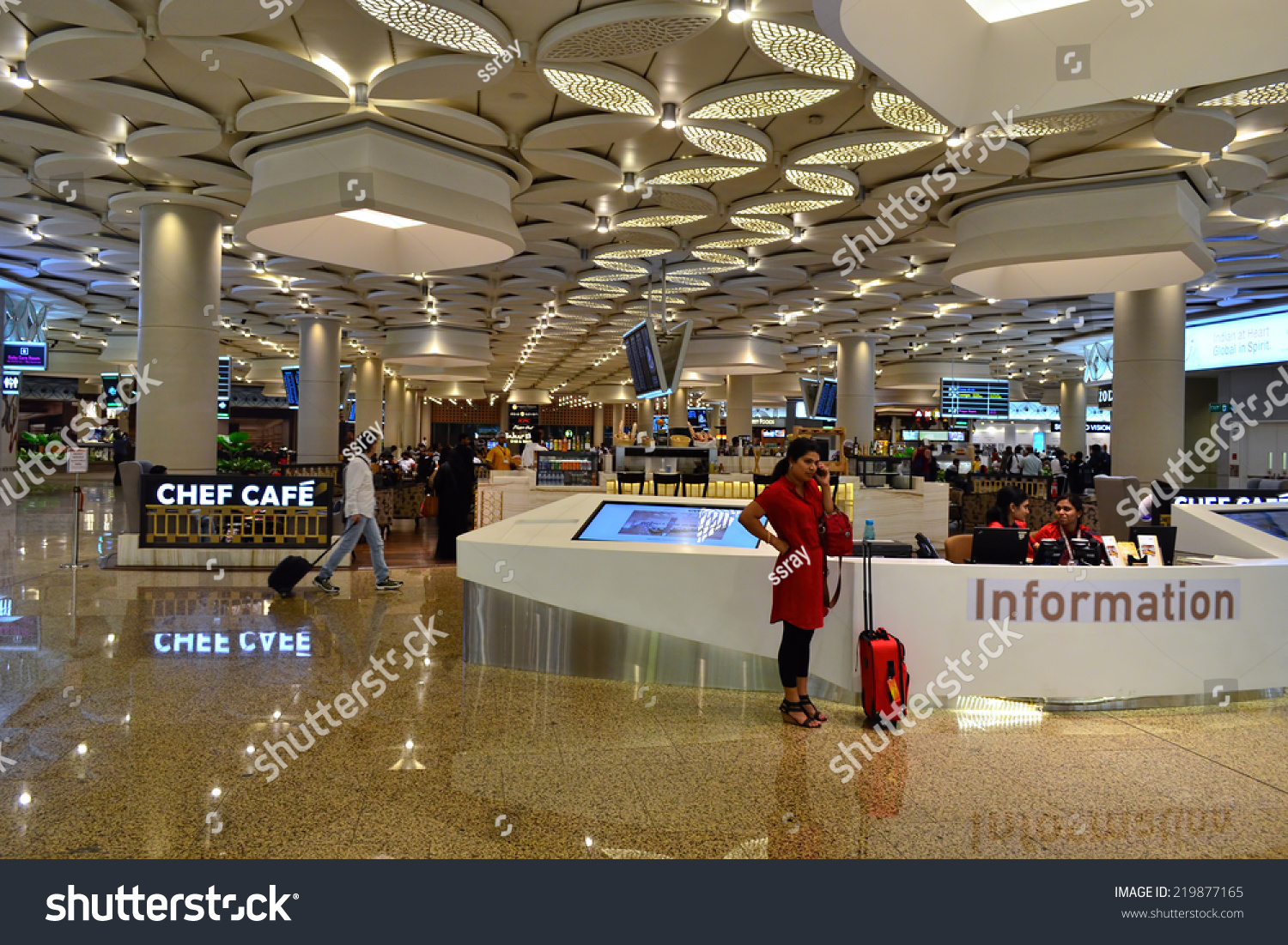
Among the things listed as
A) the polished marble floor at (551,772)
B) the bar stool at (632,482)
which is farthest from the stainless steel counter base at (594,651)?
the bar stool at (632,482)

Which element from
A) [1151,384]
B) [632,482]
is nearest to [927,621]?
[632,482]

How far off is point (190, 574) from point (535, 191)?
6546 millimetres

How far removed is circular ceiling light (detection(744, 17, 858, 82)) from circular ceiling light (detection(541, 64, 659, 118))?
1.29 meters

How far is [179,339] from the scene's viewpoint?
11406mm

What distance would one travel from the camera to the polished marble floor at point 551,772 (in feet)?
10.4

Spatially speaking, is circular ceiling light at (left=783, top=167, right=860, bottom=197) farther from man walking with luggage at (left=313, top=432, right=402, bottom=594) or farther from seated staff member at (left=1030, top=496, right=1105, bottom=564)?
man walking with luggage at (left=313, top=432, right=402, bottom=594)

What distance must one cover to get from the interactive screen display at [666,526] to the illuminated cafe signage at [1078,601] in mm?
1460

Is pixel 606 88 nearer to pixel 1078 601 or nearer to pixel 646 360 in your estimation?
pixel 1078 601

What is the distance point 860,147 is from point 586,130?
3.03 metres

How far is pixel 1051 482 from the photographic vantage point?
20.1 m

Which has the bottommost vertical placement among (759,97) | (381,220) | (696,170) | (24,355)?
(24,355)

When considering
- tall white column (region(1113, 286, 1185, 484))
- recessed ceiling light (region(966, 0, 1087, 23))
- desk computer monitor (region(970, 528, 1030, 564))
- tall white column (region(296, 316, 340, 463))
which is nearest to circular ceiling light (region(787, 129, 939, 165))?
recessed ceiling light (region(966, 0, 1087, 23))
